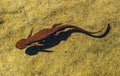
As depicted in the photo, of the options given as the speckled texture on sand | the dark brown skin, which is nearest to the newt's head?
the dark brown skin

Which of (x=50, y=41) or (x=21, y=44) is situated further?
(x=50, y=41)

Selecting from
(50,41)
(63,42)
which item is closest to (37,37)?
(50,41)

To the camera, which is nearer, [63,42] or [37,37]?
[37,37]

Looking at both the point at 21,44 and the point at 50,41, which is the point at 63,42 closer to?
the point at 50,41

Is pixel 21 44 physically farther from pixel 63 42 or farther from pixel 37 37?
pixel 63 42

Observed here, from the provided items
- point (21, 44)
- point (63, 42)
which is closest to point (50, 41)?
point (63, 42)

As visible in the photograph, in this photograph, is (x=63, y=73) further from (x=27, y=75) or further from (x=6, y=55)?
(x=6, y=55)

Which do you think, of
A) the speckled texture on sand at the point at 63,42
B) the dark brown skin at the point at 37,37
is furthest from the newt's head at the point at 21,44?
the speckled texture on sand at the point at 63,42

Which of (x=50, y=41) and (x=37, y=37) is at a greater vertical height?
(x=37, y=37)

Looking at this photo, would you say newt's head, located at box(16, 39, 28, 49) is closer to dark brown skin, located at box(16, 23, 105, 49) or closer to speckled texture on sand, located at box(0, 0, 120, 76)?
dark brown skin, located at box(16, 23, 105, 49)

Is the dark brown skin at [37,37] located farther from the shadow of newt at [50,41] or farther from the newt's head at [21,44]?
the shadow of newt at [50,41]
